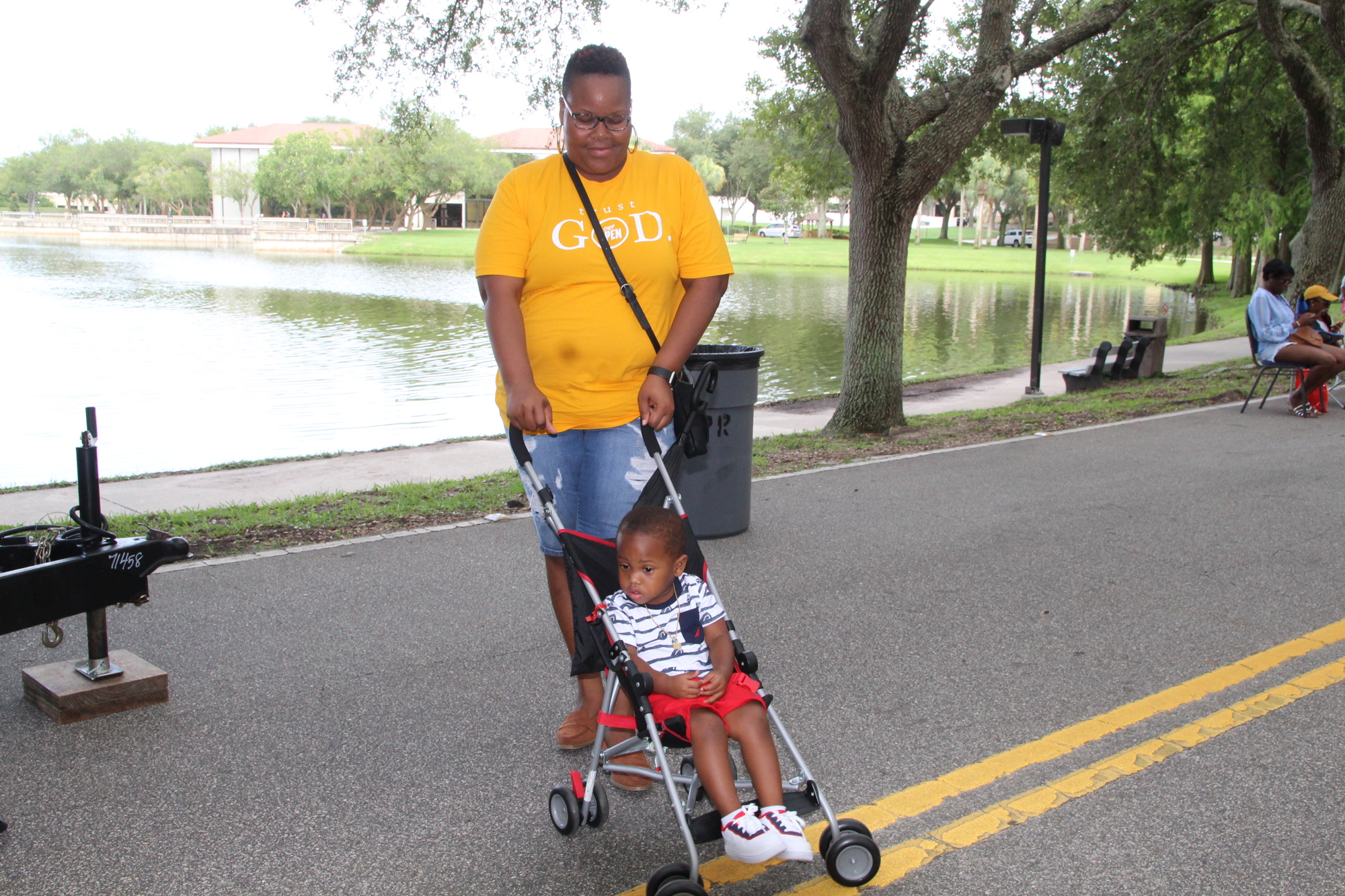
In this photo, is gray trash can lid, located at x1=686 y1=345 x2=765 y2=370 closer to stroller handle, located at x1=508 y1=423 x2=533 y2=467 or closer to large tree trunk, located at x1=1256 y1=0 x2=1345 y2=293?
stroller handle, located at x1=508 y1=423 x2=533 y2=467

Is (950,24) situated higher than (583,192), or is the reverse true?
(950,24)

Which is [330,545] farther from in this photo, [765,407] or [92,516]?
[765,407]

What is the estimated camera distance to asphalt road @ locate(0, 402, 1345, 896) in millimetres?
3111

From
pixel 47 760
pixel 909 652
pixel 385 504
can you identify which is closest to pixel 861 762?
pixel 909 652

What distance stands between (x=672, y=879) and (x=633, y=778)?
706 millimetres

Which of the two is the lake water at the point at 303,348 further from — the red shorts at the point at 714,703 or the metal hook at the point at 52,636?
the red shorts at the point at 714,703

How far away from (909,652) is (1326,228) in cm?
1388

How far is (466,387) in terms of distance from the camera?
16172mm

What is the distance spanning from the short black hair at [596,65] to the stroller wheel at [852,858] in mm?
2259

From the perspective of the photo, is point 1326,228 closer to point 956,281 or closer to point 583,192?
point 583,192

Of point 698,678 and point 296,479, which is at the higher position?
point 698,678

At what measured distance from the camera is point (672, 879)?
276 cm

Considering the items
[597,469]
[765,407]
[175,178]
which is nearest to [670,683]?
[597,469]

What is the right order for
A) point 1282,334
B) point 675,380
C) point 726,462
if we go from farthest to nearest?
point 1282,334
point 726,462
point 675,380
